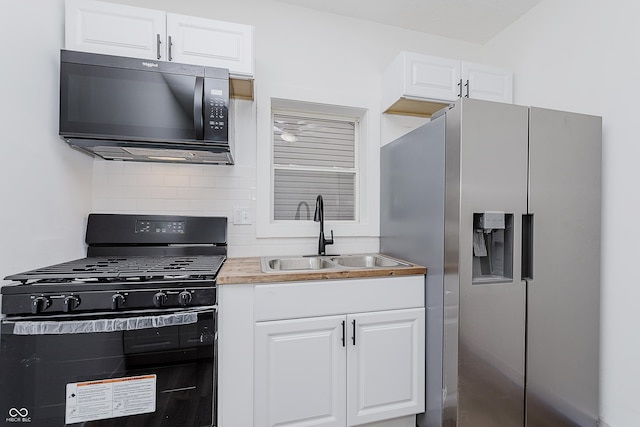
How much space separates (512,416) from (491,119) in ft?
4.81

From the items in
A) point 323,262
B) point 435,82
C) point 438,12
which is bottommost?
point 323,262

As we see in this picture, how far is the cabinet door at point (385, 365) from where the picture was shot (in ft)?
5.16

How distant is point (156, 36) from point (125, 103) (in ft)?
1.31

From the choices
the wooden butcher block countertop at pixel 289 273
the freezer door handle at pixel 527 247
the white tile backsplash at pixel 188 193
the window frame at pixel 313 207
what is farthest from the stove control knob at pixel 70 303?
the freezer door handle at pixel 527 247

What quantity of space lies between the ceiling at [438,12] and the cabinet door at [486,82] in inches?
16.5

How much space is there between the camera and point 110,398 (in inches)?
47.9

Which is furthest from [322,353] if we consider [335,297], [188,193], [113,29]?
[113,29]

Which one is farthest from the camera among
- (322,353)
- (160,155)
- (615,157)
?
(160,155)

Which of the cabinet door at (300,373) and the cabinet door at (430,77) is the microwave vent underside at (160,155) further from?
the cabinet door at (430,77)

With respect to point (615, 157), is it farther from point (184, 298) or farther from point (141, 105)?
point (141, 105)

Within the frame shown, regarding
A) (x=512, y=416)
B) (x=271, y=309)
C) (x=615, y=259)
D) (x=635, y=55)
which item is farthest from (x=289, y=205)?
(x=635, y=55)

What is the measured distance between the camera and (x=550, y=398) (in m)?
1.53

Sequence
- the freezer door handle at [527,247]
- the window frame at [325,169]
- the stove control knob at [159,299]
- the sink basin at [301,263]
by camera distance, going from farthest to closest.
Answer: the window frame at [325,169] < the sink basin at [301,263] < the freezer door handle at [527,247] < the stove control knob at [159,299]

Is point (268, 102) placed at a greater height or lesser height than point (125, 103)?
greater
